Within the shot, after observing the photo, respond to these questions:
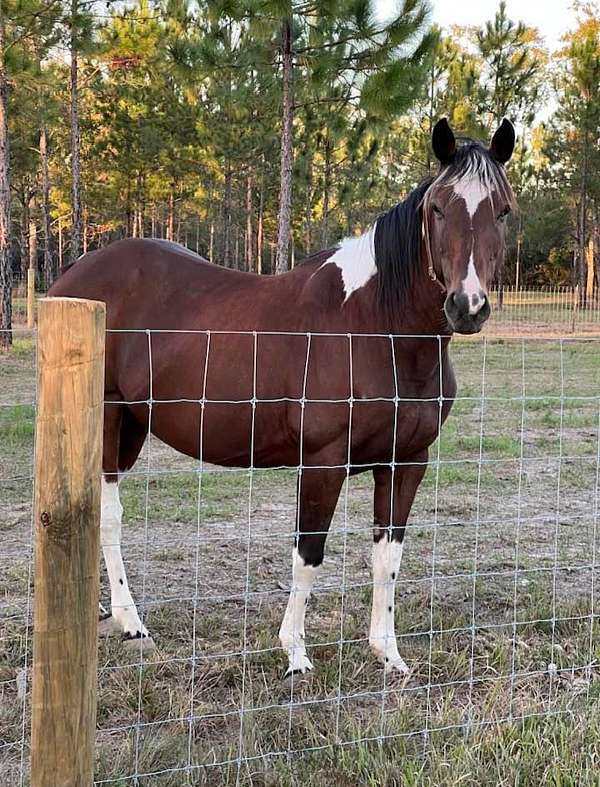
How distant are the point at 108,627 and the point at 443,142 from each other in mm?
2365

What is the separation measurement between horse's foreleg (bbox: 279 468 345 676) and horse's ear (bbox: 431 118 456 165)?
1183 millimetres

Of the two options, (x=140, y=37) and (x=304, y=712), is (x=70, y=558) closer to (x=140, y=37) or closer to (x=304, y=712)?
(x=304, y=712)

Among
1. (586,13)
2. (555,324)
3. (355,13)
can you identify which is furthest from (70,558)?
(586,13)

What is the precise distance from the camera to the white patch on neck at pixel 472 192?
2.44 m

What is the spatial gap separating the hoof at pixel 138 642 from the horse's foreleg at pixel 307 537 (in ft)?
1.83

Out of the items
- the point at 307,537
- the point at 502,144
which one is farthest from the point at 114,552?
the point at 502,144

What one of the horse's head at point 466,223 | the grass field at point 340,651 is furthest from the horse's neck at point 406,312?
the grass field at point 340,651

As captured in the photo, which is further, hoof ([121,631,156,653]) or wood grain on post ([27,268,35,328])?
wood grain on post ([27,268,35,328])

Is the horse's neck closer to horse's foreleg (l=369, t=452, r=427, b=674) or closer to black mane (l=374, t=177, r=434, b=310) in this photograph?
black mane (l=374, t=177, r=434, b=310)

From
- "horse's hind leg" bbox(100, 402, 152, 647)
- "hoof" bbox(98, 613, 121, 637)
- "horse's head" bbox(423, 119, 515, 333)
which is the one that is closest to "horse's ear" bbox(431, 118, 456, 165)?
"horse's head" bbox(423, 119, 515, 333)

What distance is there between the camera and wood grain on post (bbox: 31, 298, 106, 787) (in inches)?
57.8

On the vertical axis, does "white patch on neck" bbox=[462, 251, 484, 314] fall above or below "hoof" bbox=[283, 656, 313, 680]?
above

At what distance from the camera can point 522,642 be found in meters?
2.95

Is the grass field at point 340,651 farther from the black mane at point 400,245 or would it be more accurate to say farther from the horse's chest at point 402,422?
the black mane at point 400,245
